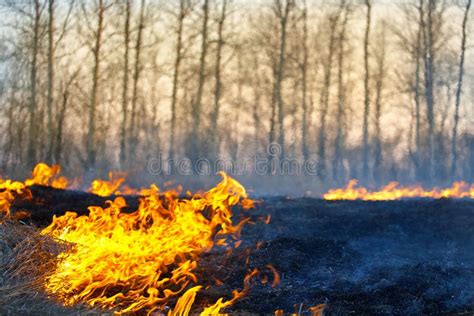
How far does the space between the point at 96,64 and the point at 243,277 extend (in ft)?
60.9

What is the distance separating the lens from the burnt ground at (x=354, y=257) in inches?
300

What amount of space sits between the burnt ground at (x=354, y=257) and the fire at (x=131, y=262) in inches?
19.0

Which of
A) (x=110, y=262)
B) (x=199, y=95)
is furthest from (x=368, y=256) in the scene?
(x=199, y=95)

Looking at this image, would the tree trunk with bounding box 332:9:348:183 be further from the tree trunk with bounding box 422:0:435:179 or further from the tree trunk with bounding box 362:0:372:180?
the tree trunk with bounding box 422:0:435:179

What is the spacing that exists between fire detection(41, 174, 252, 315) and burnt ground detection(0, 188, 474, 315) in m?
0.48

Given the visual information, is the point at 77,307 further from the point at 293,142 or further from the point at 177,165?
the point at 293,142

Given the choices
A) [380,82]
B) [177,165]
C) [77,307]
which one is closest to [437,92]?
[380,82]

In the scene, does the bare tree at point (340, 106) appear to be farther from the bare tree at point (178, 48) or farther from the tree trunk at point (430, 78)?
the bare tree at point (178, 48)

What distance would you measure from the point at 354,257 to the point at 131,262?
12.6ft

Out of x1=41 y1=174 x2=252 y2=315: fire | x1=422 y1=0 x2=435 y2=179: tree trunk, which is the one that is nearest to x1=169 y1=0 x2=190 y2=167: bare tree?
x1=422 y1=0 x2=435 y2=179: tree trunk

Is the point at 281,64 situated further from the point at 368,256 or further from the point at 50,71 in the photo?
the point at 368,256
